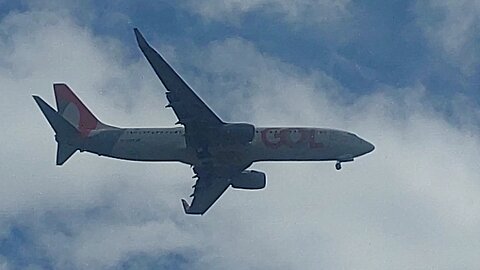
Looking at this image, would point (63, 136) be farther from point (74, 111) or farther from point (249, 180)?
point (249, 180)

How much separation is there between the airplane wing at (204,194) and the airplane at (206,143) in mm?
471

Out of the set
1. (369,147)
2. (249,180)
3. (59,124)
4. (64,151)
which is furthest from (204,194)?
(369,147)

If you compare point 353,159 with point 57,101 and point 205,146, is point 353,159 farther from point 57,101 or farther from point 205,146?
point 57,101

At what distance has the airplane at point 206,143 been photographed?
3438 inches

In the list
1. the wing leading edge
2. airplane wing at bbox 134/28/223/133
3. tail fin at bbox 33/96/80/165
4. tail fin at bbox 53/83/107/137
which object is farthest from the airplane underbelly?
tail fin at bbox 53/83/107/137

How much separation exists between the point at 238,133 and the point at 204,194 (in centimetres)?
1225

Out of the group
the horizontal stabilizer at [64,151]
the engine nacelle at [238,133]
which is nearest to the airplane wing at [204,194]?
the engine nacelle at [238,133]

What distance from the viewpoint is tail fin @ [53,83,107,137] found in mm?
95856

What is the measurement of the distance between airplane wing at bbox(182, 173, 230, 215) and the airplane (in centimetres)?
47

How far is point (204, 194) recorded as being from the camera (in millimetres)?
97688

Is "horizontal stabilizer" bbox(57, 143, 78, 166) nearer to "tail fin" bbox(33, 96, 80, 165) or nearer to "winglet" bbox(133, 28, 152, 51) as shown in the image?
"tail fin" bbox(33, 96, 80, 165)

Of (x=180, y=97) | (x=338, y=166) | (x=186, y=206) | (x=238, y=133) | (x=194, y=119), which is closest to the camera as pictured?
(x=180, y=97)

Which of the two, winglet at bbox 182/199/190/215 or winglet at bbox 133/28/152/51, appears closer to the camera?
winglet at bbox 133/28/152/51

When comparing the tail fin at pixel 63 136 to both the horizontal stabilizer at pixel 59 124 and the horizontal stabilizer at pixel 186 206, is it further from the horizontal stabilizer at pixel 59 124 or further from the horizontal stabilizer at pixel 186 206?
the horizontal stabilizer at pixel 186 206
